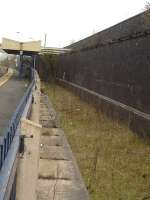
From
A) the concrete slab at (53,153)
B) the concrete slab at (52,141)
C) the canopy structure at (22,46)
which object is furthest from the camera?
the canopy structure at (22,46)

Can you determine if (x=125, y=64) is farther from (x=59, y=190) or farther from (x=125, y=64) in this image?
(x=59, y=190)

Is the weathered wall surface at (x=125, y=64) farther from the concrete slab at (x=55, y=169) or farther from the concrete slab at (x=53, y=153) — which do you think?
the concrete slab at (x=55, y=169)

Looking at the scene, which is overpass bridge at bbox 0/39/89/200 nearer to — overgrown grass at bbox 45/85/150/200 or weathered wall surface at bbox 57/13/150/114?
overgrown grass at bbox 45/85/150/200

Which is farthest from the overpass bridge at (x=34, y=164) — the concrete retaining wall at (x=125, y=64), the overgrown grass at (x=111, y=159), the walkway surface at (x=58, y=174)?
the concrete retaining wall at (x=125, y=64)

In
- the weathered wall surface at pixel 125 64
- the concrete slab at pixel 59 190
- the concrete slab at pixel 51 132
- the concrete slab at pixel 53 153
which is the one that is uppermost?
the weathered wall surface at pixel 125 64

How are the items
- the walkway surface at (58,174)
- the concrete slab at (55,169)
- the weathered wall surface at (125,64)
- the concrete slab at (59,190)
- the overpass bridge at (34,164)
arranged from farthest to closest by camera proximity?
the weathered wall surface at (125,64) → the concrete slab at (55,169) → the walkway surface at (58,174) → the concrete slab at (59,190) → the overpass bridge at (34,164)

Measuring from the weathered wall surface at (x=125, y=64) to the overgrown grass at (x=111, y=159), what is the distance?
950mm

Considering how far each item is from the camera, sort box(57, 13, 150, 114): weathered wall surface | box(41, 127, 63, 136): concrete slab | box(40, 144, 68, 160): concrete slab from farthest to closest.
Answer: box(57, 13, 150, 114): weathered wall surface < box(41, 127, 63, 136): concrete slab < box(40, 144, 68, 160): concrete slab

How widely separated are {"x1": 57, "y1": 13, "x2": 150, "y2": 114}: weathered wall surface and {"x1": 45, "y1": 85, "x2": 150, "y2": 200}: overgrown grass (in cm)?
95

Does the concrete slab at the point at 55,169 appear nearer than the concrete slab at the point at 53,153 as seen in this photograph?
Yes

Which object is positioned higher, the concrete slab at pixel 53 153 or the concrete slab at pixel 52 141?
the concrete slab at pixel 53 153

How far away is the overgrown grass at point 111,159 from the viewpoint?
258 inches

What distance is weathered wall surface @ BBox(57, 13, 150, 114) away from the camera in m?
11.5

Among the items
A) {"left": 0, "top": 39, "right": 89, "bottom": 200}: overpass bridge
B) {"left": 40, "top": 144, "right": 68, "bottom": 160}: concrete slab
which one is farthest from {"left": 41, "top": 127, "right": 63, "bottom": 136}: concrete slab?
{"left": 40, "top": 144, "right": 68, "bottom": 160}: concrete slab
